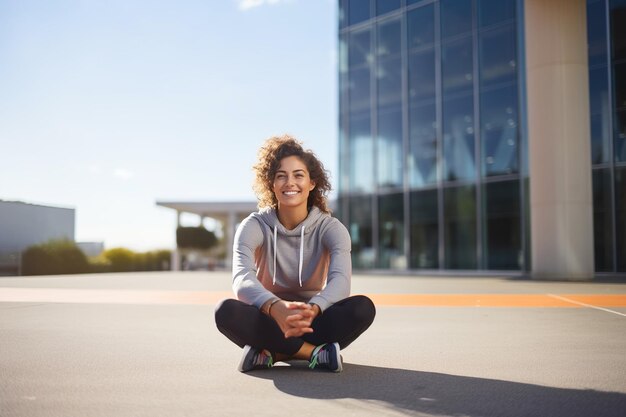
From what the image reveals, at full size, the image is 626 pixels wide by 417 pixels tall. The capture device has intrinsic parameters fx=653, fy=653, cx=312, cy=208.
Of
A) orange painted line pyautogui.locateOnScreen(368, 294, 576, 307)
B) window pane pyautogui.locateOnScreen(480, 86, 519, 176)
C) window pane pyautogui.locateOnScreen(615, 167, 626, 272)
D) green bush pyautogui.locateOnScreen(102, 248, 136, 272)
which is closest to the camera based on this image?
orange painted line pyautogui.locateOnScreen(368, 294, 576, 307)

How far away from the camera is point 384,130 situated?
79.2 feet

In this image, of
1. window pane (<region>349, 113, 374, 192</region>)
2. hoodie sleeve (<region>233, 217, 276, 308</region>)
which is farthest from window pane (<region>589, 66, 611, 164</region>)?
hoodie sleeve (<region>233, 217, 276, 308</region>)

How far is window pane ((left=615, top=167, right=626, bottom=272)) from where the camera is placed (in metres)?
18.2

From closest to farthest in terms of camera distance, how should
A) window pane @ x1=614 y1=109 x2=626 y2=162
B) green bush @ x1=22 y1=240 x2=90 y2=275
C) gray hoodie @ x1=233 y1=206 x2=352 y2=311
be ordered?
1. gray hoodie @ x1=233 y1=206 x2=352 y2=311
2. window pane @ x1=614 y1=109 x2=626 y2=162
3. green bush @ x1=22 y1=240 x2=90 y2=275

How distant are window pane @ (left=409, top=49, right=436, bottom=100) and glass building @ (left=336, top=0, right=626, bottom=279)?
49 millimetres

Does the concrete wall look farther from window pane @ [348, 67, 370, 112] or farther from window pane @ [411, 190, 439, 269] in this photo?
window pane @ [411, 190, 439, 269]

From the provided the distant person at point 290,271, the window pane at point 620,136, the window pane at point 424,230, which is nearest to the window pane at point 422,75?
the window pane at point 424,230

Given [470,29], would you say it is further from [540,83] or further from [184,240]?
[184,240]

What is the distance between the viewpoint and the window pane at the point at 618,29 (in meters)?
18.9

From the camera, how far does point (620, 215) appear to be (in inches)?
725

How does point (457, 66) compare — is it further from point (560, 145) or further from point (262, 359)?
point (262, 359)

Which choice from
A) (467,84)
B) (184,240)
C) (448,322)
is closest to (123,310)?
(448,322)

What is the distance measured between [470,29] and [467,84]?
1.90 metres

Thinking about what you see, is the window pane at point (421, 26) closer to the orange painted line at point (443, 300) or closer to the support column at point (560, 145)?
the support column at point (560, 145)
